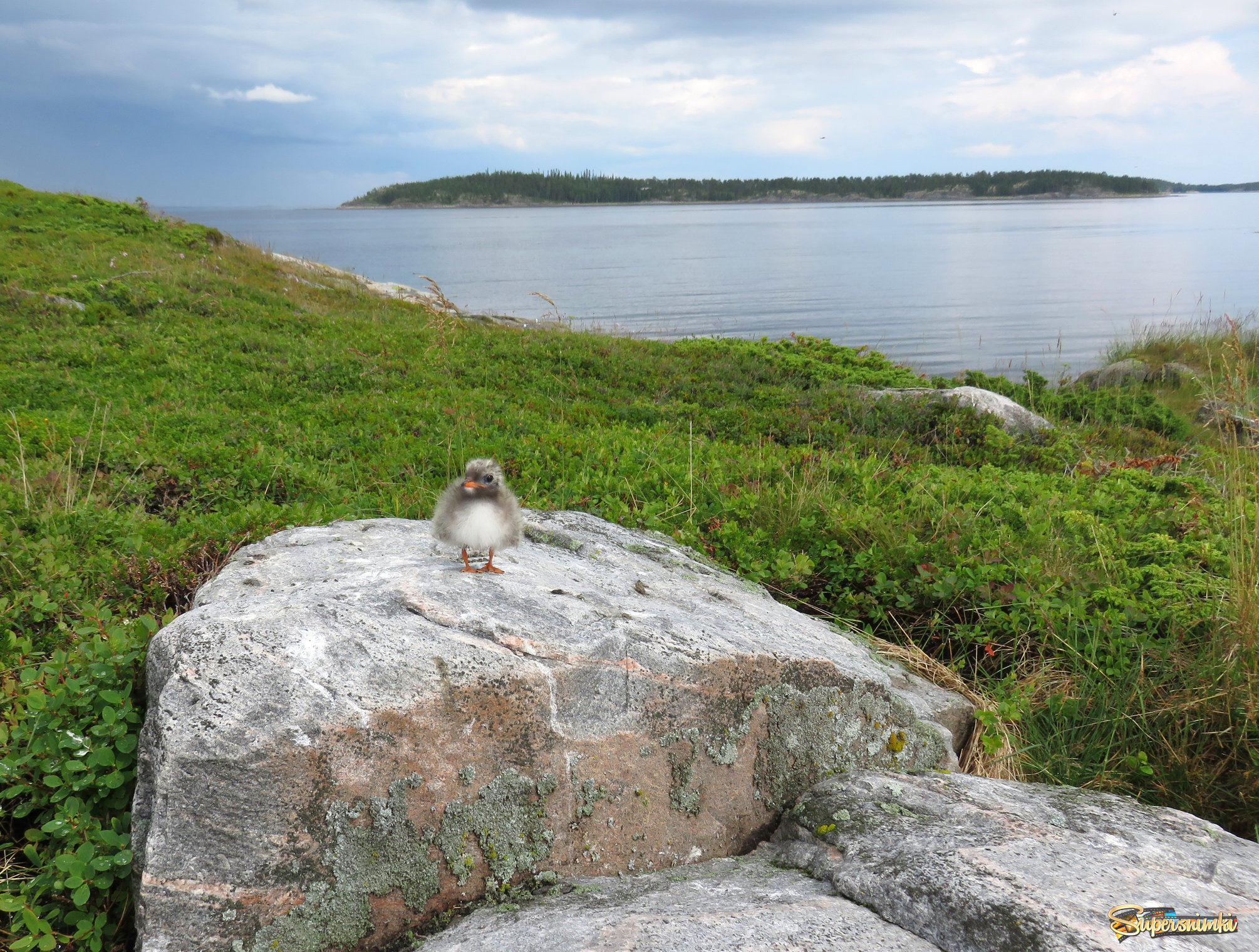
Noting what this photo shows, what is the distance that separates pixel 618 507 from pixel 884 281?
58.0 metres

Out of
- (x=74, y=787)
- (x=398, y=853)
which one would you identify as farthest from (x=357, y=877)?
(x=74, y=787)

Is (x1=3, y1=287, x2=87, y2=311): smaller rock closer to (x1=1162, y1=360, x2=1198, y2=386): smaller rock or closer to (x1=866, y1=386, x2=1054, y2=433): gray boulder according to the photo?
(x1=866, y1=386, x2=1054, y2=433): gray boulder

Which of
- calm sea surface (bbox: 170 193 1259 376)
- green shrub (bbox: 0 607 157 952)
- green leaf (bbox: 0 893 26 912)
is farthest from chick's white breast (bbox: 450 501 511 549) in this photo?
calm sea surface (bbox: 170 193 1259 376)

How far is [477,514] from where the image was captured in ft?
14.8

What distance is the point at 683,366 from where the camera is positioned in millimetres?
19219

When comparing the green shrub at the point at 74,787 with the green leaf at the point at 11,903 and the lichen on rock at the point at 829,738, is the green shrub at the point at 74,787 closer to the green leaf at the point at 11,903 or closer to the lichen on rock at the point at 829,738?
the green leaf at the point at 11,903

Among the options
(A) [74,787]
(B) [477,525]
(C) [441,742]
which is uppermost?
(B) [477,525]

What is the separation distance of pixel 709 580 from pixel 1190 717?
3327mm

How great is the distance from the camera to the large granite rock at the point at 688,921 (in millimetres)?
2705

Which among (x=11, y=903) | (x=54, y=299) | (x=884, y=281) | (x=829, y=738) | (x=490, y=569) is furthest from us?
(x=884, y=281)

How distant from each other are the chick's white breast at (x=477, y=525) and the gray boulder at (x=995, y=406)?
1320 centimetres

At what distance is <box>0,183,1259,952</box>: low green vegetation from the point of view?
401 cm

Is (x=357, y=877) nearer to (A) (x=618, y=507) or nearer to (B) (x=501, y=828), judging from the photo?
(B) (x=501, y=828)

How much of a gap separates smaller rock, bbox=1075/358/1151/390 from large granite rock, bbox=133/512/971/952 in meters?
20.4
